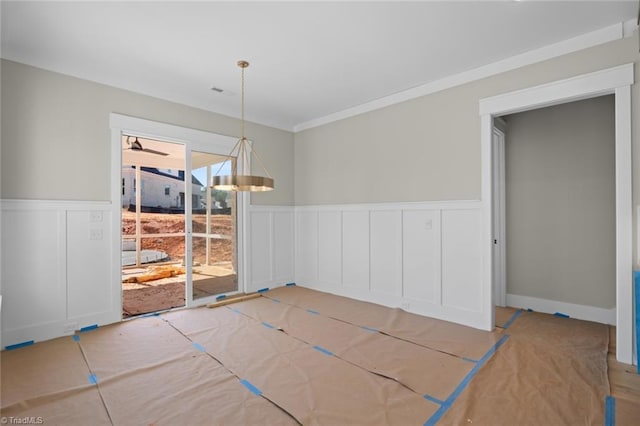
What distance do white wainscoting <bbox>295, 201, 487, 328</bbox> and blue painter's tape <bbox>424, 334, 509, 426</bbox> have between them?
1.97 ft

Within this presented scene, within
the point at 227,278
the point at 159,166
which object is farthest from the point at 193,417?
the point at 159,166

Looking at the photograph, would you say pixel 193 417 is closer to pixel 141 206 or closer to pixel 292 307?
pixel 292 307

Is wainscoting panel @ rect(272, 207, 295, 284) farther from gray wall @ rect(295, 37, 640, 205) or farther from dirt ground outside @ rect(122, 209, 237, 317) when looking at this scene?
dirt ground outside @ rect(122, 209, 237, 317)

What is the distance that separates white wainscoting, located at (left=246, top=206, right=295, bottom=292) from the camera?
5.18 m

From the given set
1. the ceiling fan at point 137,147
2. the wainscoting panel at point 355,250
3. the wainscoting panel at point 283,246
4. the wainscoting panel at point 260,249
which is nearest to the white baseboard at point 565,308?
the wainscoting panel at point 355,250

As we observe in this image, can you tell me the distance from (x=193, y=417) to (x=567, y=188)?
4785mm

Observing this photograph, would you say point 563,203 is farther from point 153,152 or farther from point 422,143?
point 153,152

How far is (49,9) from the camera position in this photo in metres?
2.53

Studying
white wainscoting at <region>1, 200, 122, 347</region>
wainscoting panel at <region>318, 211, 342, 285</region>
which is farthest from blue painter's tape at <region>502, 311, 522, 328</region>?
white wainscoting at <region>1, 200, 122, 347</region>

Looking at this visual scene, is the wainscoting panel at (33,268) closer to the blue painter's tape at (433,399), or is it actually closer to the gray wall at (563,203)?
the blue painter's tape at (433,399)

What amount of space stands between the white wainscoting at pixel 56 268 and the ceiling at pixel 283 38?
5.22ft

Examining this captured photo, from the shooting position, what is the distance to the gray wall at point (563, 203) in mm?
3760

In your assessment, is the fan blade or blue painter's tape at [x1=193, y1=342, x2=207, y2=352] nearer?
blue painter's tape at [x1=193, y1=342, x2=207, y2=352]

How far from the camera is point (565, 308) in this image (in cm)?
398
